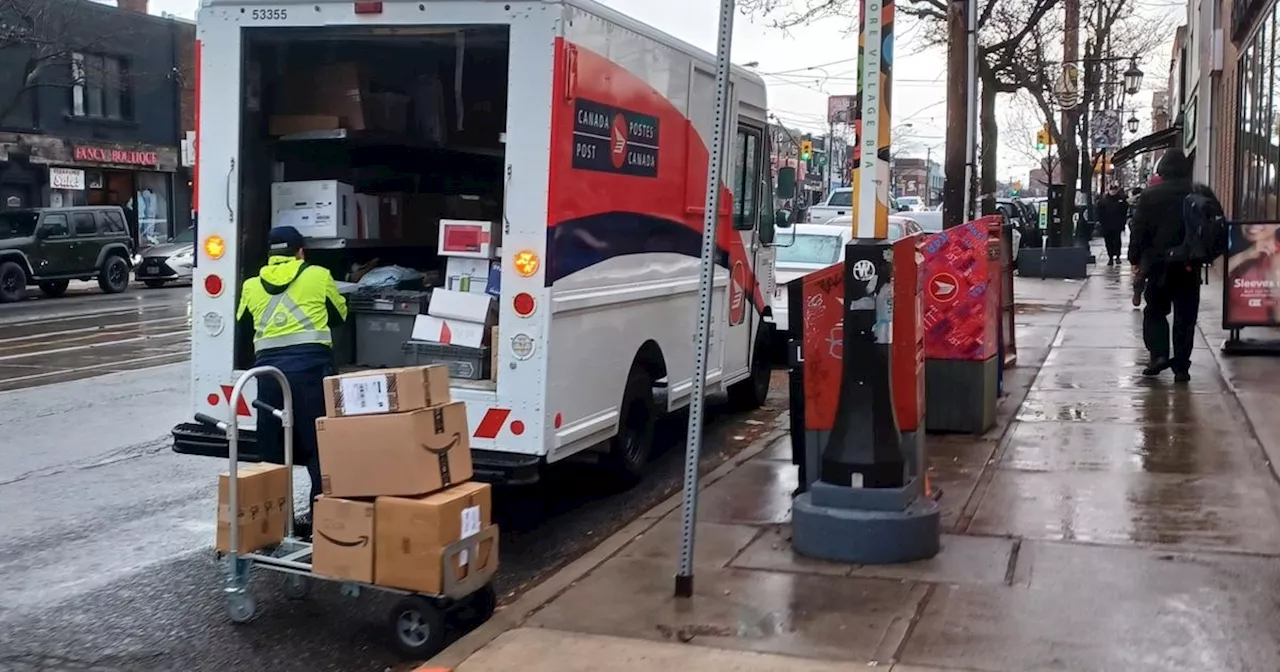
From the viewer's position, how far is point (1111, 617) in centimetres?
525

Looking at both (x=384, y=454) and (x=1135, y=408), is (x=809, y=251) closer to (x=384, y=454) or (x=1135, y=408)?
(x=1135, y=408)

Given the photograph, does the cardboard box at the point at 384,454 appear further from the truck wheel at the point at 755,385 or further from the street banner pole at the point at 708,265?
the truck wheel at the point at 755,385

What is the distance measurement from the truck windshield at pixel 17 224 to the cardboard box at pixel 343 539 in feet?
75.2

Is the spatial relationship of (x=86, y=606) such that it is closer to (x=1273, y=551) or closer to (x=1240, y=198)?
(x=1273, y=551)

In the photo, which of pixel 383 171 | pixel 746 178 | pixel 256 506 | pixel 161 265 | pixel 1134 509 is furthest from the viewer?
pixel 161 265

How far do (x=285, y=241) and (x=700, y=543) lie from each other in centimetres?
273

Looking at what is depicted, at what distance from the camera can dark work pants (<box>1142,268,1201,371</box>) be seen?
10852mm

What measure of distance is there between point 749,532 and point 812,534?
0.66 meters

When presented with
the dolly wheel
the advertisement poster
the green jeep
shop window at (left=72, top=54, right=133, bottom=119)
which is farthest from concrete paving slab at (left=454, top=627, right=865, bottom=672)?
shop window at (left=72, top=54, right=133, bottom=119)

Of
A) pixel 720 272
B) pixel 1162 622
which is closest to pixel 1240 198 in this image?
pixel 720 272

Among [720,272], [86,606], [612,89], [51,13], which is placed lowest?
[86,606]

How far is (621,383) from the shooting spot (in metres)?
7.86

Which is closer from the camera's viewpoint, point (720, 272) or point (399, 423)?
point (399, 423)

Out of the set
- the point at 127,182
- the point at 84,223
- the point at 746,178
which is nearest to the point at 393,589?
the point at 746,178
